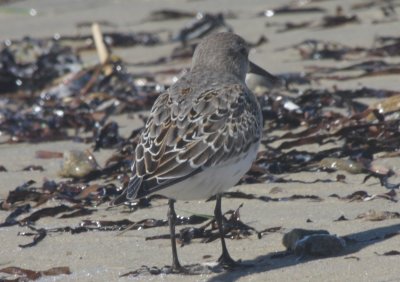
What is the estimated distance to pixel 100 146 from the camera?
6051 mm

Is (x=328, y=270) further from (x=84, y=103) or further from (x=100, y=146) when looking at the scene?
(x=84, y=103)

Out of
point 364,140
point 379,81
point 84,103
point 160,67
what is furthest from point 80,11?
point 364,140

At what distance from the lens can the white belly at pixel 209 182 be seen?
4.25 meters

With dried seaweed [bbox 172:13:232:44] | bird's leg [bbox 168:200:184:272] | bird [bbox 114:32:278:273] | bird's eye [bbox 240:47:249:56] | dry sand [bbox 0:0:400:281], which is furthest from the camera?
dried seaweed [bbox 172:13:232:44]

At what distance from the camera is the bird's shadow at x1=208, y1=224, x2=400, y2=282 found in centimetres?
407

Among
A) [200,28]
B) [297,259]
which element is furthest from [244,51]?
[200,28]

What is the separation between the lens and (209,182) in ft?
14.1

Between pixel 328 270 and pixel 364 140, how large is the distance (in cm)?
166

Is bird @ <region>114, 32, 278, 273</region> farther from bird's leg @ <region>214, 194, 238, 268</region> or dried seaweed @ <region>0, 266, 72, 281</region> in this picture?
dried seaweed @ <region>0, 266, 72, 281</region>

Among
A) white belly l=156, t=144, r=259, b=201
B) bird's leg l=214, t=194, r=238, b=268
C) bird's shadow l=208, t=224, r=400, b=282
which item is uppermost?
white belly l=156, t=144, r=259, b=201

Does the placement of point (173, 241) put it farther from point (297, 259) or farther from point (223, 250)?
point (297, 259)

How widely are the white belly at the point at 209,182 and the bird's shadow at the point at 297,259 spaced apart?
315 millimetres

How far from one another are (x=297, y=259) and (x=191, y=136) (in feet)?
2.10

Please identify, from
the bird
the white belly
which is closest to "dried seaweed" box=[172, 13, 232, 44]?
the bird
